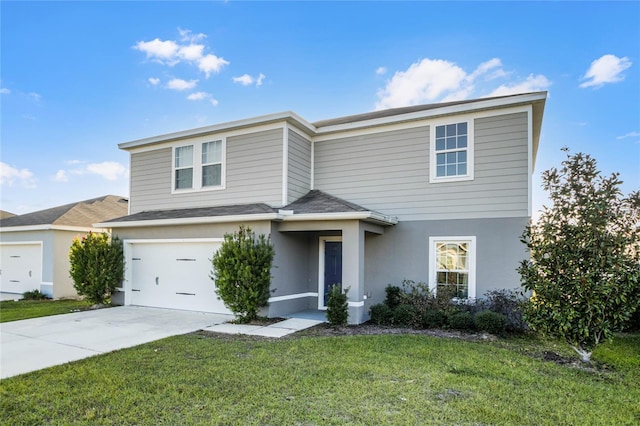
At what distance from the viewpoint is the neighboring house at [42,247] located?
14344mm

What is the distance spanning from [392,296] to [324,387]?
5.46 meters

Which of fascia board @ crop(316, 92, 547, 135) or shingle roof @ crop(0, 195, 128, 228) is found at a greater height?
fascia board @ crop(316, 92, 547, 135)

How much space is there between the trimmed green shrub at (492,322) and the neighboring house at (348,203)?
1065 mm

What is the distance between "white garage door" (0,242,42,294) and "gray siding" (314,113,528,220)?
11.6 meters

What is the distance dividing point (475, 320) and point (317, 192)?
5.48 m

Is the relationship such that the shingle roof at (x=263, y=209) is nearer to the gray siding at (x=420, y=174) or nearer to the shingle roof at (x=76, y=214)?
the gray siding at (x=420, y=174)

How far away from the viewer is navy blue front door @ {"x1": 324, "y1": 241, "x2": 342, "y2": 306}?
1111 centimetres

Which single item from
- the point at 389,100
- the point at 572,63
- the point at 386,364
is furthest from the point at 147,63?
the point at 572,63

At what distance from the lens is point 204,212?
11.0 meters

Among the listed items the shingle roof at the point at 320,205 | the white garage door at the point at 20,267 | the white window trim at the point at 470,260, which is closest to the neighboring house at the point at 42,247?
the white garage door at the point at 20,267

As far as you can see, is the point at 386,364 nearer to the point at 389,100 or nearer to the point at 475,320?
the point at 475,320

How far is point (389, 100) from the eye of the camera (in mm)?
16719

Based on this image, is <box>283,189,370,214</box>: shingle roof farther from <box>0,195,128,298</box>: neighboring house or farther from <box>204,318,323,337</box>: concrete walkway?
<box>0,195,128,298</box>: neighboring house

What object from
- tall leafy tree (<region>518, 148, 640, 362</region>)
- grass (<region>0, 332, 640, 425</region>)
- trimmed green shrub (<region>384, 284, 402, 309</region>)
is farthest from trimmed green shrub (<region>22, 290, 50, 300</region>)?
tall leafy tree (<region>518, 148, 640, 362</region>)
